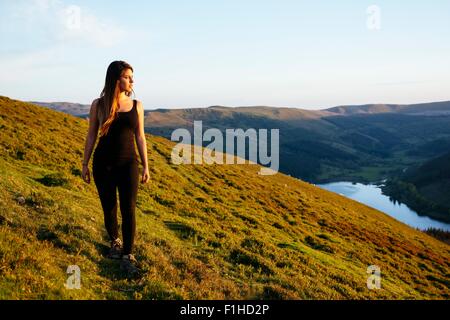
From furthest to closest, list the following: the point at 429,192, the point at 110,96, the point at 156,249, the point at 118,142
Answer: the point at 429,192, the point at 156,249, the point at 118,142, the point at 110,96

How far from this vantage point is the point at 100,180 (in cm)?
768

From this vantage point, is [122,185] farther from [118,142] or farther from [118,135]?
[118,135]

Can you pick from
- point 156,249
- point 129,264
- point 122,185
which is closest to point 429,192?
point 156,249

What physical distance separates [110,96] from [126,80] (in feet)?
1.61

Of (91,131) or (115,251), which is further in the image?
(115,251)

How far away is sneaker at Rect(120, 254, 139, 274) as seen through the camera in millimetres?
8039

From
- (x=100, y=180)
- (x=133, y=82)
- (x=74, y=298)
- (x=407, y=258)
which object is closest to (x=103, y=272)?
(x=74, y=298)

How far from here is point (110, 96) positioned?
7.34 meters

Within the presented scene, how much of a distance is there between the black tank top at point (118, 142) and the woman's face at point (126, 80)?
1.46 ft
